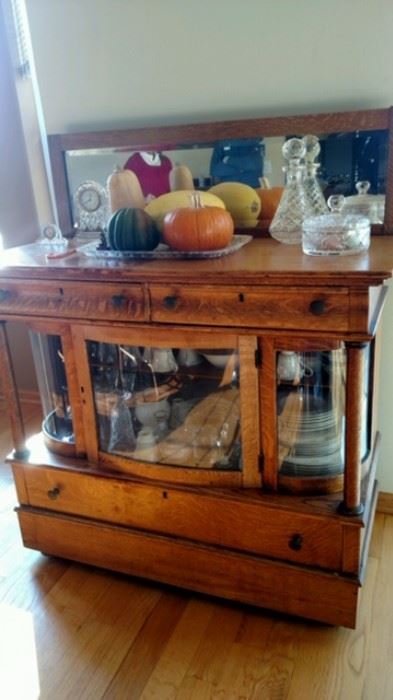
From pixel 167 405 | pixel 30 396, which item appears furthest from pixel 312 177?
pixel 30 396

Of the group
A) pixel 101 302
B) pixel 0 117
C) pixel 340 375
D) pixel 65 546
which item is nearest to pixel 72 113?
pixel 0 117

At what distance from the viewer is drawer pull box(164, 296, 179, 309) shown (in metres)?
1.23

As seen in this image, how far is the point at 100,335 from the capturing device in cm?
138

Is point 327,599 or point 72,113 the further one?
point 72,113

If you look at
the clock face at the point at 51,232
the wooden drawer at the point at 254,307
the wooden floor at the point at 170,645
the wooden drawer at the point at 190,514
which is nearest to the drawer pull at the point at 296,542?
the wooden drawer at the point at 190,514

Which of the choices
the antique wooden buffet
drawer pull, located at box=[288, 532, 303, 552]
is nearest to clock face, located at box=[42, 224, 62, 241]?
the antique wooden buffet

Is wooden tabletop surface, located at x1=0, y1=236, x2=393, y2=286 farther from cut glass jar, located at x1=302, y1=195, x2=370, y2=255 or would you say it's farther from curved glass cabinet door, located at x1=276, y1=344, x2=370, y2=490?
curved glass cabinet door, located at x1=276, y1=344, x2=370, y2=490

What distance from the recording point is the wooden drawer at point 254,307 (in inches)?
43.4

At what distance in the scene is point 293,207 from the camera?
1397 millimetres

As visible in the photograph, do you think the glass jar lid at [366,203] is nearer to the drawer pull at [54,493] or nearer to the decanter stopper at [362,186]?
the decanter stopper at [362,186]

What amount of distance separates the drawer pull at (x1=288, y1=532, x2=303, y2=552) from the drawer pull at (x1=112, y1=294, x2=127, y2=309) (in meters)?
0.69

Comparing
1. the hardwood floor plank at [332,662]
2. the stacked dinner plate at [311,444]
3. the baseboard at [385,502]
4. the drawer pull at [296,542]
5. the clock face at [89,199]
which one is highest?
the clock face at [89,199]

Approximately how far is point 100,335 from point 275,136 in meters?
0.72

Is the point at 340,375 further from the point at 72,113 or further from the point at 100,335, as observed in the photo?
the point at 72,113
